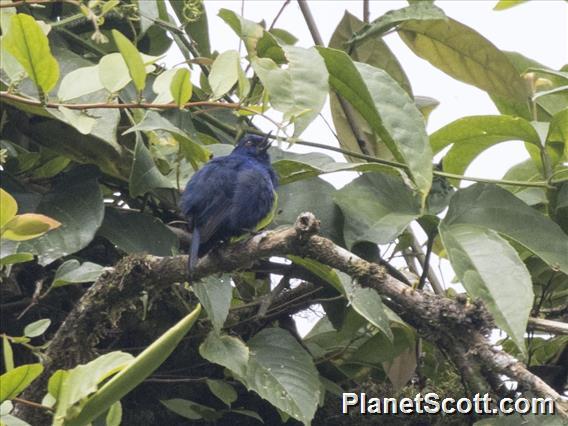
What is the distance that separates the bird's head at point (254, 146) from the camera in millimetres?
2762

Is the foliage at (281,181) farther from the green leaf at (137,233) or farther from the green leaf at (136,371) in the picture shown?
the green leaf at (136,371)

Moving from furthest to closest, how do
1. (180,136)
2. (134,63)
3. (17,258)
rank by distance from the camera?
(180,136)
(134,63)
(17,258)

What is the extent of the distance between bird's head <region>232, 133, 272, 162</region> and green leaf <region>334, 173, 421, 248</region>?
0.31 meters

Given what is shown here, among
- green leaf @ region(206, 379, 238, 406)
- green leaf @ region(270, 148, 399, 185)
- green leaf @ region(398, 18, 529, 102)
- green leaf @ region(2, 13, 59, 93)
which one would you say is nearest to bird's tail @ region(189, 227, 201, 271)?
green leaf @ region(270, 148, 399, 185)

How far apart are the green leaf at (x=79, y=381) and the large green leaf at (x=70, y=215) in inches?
23.9

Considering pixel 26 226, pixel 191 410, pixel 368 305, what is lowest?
pixel 191 410

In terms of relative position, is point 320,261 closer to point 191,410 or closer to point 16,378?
point 16,378

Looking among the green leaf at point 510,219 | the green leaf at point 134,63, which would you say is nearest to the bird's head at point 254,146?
the green leaf at point 510,219

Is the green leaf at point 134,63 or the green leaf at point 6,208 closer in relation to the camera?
the green leaf at point 6,208

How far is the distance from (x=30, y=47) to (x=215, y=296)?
687 mm

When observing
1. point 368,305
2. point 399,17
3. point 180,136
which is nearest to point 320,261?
point 368,305

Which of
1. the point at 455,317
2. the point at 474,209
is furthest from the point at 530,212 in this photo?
the point at 455,317

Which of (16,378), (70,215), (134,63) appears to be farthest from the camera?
(70,215)

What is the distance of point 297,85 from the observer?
7.22 ft
